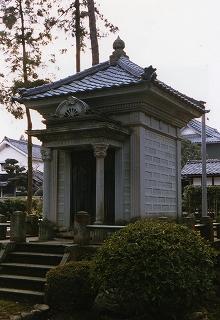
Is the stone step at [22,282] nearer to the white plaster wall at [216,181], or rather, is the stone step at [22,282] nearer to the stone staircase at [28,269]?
the stone staircase at [28,269]

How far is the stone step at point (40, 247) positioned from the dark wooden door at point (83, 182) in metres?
2.45

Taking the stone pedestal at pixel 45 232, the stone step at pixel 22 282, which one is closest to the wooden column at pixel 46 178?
the stone pedestal at pixel 45 232

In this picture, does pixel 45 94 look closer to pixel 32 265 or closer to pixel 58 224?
pixel 58 224

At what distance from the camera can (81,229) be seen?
10609 millimetres

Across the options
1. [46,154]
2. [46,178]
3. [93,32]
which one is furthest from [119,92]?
[93,32]

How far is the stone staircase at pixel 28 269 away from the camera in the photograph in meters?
9.59

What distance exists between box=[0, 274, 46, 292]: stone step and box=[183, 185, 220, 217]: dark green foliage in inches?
921

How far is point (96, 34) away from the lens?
74.3 feet

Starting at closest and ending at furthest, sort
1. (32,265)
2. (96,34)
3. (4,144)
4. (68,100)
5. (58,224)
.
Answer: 1. (32,265)
2. (68,100)
3. (58,224)
4. (96,34)
5. (4,144)

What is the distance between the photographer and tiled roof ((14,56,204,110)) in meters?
12.9

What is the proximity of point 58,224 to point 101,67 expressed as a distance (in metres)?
5.57

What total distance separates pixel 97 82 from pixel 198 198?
21.6 m

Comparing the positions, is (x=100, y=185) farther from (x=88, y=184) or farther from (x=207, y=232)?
(x=207, y=232)

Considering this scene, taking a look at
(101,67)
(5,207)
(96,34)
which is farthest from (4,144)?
(101,67)
